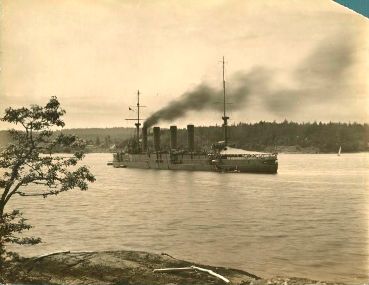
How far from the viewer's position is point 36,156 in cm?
510

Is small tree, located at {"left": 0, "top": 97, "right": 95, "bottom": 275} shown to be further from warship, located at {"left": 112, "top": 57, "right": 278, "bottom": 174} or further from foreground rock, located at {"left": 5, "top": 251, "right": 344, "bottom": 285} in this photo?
warship, located at {"left": 112, "top": 57, "right": 278, "bottom": 174}

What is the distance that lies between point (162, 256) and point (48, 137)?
187cm

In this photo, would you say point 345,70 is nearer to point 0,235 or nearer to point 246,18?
point 246,18

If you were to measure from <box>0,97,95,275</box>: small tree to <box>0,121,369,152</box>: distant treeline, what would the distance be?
Result: 0.20 meters

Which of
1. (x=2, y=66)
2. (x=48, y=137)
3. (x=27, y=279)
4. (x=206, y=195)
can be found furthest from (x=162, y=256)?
(x=206, y=195)

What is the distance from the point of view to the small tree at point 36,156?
5.07 m

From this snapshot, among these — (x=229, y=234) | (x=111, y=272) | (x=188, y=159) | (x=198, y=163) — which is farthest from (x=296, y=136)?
(x=188, y=159)

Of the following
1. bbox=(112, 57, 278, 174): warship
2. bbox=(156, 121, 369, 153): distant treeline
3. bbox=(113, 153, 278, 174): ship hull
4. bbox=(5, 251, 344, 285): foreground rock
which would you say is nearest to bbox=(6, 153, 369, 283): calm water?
bbox=(156, 121, 369, 153): distant treeline

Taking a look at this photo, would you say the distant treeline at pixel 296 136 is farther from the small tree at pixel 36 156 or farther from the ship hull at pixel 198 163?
the small tree at pixel 36 156

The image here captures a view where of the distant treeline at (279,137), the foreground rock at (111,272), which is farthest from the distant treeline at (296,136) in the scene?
the foreground rock at (111,272)

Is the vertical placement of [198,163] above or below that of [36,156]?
below

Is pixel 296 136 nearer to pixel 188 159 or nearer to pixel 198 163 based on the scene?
pixel 198 163

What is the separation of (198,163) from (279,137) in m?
14.3

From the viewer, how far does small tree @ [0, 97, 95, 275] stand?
5.07 metres
